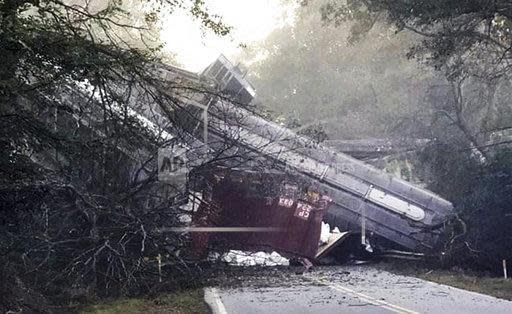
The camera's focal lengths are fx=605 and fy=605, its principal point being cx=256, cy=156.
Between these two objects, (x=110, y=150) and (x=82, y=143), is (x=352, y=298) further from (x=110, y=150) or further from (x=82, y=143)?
(x=82, y=143)

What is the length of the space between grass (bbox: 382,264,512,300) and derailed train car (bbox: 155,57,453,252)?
37.4 inches

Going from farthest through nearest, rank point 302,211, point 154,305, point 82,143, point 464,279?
point 302,211
point 464,279
point 154,305
point 82,143

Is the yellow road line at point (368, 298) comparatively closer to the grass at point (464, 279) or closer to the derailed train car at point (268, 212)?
the derailed train car at point (268, 212)

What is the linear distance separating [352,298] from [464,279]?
3.89m

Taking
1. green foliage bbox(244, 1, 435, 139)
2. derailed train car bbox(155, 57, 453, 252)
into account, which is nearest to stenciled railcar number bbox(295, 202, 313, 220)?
derailed train car bbox(155, 57, 453, 252)

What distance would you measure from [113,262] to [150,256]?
0.93 m

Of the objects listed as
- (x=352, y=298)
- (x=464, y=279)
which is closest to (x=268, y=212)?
(x=464, y=279)

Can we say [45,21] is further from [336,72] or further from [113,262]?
[336,72]

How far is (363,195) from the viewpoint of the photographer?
15.3 metres

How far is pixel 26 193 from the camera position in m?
8.33

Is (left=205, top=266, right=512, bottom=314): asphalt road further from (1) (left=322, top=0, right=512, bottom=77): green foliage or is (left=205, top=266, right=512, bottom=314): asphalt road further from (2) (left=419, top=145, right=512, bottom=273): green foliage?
(1) (left=322, top=0, right=512, bottom=77): green foliage

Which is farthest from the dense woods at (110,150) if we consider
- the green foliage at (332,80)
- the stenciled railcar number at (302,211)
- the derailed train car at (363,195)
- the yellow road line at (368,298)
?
the green foliage at (332,80)

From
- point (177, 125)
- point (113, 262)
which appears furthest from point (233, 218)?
point (177, 125)

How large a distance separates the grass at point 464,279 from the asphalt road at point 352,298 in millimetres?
456
